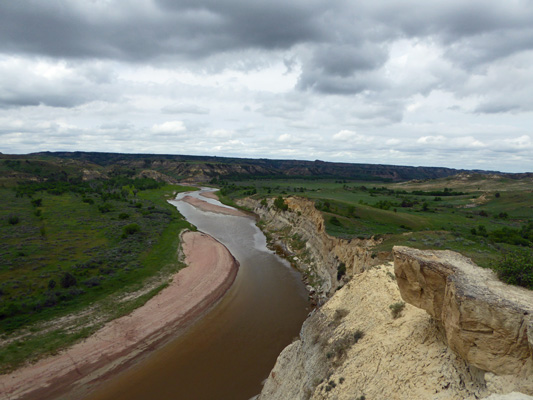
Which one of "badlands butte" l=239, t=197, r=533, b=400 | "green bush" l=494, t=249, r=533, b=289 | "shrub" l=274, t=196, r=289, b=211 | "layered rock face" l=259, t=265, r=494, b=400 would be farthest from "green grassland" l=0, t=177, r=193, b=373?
"green bush" l=494, t=249, r=533, b=289

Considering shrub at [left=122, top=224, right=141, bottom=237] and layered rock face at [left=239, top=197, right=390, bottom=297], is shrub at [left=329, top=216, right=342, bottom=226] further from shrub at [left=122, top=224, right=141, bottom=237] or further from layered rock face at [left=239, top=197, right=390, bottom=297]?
shrub at [left=122, top=224, right=141, bottom=237]

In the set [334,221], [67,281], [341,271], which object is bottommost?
[67,281]

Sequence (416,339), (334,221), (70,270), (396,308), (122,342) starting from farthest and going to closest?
1. (334,221)
2. (70,270)
3. (122,342)
4. (396,308)
5. (416,339)

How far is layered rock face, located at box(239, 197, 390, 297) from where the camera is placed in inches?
941

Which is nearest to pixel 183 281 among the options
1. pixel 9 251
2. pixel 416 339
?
pixel 9 251

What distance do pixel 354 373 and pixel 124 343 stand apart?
A: 1757 cm

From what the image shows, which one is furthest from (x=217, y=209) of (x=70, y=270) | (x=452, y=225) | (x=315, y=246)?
(x=452, y=225)

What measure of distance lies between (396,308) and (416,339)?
2219 mm

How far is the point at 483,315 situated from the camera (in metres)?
7.52

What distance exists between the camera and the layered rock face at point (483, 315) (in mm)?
7152

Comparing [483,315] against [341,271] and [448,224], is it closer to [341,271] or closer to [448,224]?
[341,271]

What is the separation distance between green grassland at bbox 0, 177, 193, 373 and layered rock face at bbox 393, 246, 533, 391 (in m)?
24.0

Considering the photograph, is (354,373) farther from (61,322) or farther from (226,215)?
(226,215)

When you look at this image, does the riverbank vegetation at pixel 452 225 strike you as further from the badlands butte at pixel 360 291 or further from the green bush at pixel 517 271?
the badlands butte at pixel 360 291
